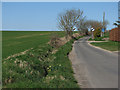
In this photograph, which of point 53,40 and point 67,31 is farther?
point 67,31

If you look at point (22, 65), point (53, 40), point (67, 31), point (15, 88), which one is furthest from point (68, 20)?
point (15, 88)

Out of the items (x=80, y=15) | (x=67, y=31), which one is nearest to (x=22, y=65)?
(x=67, y=31)

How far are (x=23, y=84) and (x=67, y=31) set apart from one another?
156ft

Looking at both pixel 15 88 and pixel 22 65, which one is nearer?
pixel 15 88

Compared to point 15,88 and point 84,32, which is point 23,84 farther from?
point 84,32

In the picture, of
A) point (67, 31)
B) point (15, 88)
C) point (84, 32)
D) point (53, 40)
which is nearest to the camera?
point (15, 88)

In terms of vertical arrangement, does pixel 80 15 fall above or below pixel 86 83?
above

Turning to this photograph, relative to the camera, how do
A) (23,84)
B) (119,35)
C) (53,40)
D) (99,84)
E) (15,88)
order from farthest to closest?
(119,35), (53,40), (99,84), (23,84), (15,88)

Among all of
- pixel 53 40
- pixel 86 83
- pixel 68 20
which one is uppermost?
pixel 68 20

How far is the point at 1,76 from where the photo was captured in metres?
8.01

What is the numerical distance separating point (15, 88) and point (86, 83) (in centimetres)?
332

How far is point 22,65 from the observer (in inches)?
400

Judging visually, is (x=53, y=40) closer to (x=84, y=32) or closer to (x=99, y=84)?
(x=99, y=84)

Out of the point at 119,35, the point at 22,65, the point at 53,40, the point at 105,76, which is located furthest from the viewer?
the point at 119,35
